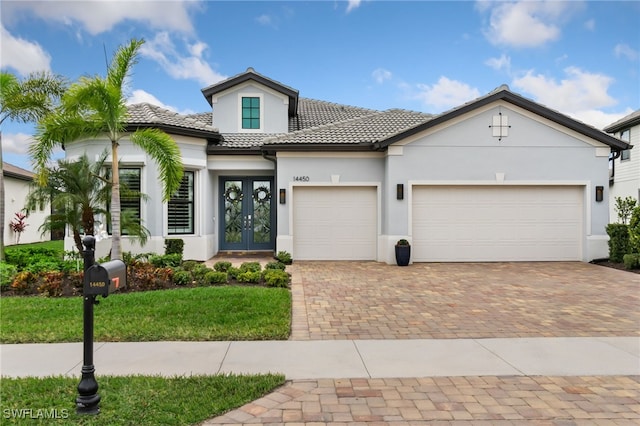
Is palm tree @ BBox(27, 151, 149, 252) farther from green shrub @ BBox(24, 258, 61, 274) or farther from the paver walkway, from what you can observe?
the paver walkway

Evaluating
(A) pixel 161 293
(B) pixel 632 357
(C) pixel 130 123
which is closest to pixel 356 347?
(B) pixel 632 357

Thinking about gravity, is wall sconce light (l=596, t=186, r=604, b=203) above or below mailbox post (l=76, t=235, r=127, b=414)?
above

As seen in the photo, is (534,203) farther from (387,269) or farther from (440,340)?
(440,340)

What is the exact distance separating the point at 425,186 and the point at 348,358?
30.5 feet

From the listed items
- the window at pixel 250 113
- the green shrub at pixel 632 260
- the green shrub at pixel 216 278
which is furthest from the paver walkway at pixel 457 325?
the window at pixel 250 113

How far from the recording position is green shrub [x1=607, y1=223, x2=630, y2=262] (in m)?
12.3

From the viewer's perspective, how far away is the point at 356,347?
5281mm

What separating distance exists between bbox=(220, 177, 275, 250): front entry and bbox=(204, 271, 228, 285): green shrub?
6204 millimetres

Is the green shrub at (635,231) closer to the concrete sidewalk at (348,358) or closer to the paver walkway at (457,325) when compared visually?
the paver walkway at (457,325)

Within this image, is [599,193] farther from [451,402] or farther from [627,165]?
[451,402]

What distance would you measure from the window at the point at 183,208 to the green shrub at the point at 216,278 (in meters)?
4.78

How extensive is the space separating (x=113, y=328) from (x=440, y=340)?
4657 mm

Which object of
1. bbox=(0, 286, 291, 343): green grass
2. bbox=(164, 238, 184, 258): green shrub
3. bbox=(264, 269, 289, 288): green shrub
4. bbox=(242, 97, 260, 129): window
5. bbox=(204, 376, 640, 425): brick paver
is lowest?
bbox=(204, 376, 640, 425): brick paver

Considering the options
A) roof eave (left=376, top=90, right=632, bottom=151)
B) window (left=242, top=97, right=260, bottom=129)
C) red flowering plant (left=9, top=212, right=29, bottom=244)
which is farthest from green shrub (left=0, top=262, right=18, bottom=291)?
red flowering plant (left=9, top=212, right=29, bottom=244)
